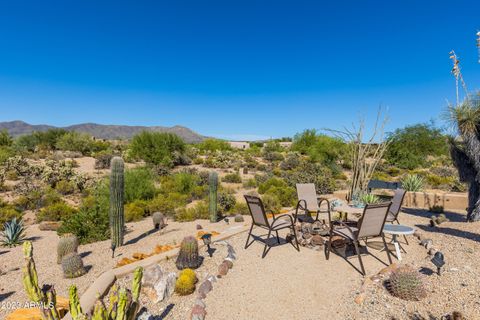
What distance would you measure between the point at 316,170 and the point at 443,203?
878cm

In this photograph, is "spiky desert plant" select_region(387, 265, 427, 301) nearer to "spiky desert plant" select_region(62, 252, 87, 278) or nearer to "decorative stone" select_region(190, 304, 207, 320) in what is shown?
"decorative stone" select_region(190, 304, 207, 320)

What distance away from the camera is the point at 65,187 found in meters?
12.4

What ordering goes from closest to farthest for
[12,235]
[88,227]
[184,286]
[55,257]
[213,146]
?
[184,286] → [55,257] → [12,235] → [88,227] → [213,146]

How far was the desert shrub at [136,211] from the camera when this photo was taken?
875 centimetres

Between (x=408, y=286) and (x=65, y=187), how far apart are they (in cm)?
1364

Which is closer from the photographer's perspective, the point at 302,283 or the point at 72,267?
the point at 302,283

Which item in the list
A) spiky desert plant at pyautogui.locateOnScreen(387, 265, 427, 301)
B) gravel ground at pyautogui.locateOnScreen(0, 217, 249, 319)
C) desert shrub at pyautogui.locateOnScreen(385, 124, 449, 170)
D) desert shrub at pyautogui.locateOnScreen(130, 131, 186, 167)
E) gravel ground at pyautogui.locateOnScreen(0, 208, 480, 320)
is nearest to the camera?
gravel ground at pyautogui.locateOnScreen(0, 208, 480, 320)

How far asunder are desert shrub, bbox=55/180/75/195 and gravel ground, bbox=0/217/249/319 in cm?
461

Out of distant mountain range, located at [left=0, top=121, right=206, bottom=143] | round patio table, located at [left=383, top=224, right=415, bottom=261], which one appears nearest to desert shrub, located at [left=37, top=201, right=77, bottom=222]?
round patio table, located at [left=383, top=224, right=415, bottom=261]

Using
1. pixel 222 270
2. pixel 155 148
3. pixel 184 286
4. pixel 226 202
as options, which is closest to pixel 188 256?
pixel 222 270

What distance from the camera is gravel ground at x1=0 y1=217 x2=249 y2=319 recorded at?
4.01m

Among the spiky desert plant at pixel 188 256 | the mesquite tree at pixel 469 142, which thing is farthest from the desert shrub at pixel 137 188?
the mesquite tree at pixel 469 142

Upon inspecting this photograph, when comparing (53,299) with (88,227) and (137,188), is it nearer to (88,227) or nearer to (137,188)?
(88,227)

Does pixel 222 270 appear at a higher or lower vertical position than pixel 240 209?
higher
